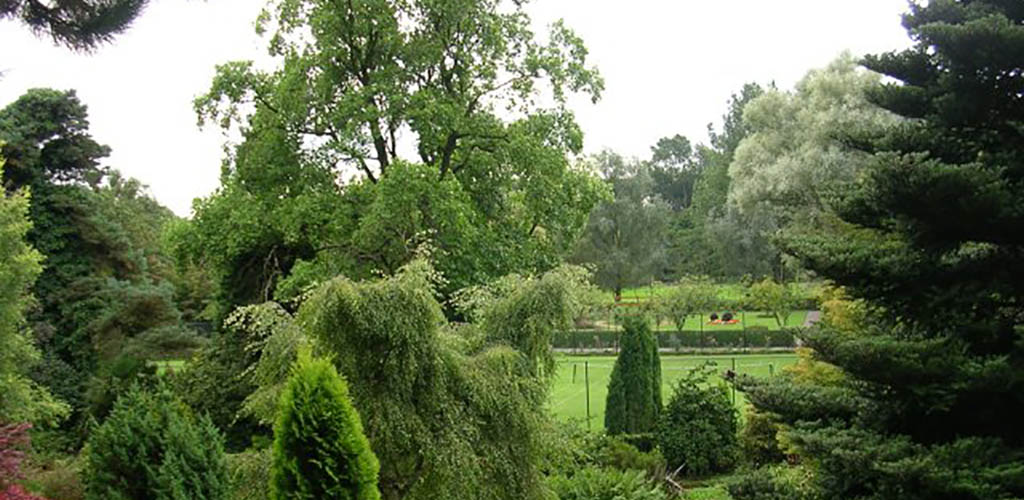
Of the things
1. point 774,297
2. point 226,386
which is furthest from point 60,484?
point 774,297

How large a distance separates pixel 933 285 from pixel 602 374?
24.5 m

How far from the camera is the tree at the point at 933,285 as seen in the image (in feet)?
22.9

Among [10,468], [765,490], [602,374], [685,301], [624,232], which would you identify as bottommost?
[602,374]

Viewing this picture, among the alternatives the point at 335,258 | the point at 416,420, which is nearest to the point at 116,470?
the point at 416,420

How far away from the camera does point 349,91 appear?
15133 millimetres

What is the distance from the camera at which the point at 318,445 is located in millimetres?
6945

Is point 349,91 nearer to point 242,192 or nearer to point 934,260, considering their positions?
point 242,192

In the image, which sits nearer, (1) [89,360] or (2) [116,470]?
(2) [116,470]

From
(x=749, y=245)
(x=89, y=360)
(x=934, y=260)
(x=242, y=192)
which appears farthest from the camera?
(x=749, y=245)

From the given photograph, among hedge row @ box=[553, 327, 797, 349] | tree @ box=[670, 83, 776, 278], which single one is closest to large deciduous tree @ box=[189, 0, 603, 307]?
hedge row @ box=[553, 327, 797, 349]

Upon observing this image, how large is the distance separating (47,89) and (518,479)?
2001 centimetres

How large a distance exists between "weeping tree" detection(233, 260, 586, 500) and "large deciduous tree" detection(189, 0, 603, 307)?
520 centimetres

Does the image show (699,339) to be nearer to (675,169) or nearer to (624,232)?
(624,232)

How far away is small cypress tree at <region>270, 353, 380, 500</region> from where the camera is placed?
6914 mm
